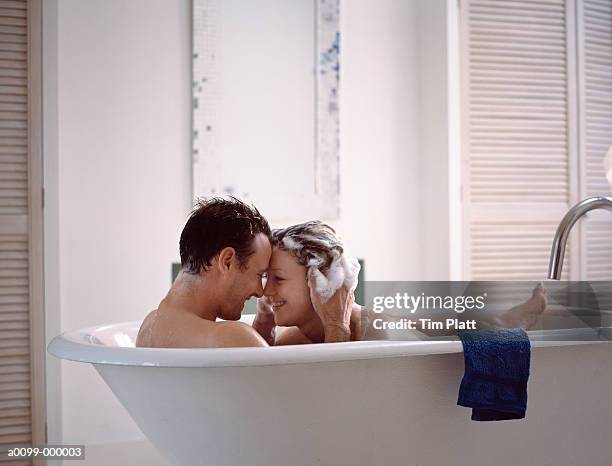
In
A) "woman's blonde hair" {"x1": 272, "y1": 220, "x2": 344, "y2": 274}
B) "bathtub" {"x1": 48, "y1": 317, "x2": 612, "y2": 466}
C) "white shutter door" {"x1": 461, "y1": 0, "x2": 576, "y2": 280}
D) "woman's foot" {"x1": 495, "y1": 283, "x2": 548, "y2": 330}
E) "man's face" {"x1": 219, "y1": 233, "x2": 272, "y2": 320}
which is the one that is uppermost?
"white shutter door" {"x1": 461, "y1": 0, "x2": 576, "y2": 280}

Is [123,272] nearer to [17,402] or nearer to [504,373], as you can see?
[17,402]

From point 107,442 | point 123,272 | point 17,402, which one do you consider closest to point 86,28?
point 123,272

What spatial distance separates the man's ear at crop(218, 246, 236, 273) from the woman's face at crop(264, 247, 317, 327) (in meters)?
0.13

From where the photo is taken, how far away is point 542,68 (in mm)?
3131

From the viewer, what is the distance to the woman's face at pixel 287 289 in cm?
161

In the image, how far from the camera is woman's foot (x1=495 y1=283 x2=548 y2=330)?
159 centimetres

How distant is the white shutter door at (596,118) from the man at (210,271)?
2.10 m

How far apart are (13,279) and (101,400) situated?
0.59 metres

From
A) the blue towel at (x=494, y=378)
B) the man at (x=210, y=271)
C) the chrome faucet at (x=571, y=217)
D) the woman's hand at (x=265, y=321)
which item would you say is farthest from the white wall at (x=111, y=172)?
the blue towel at (x=494, y=378)

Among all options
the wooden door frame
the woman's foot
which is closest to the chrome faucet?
the woman's foot

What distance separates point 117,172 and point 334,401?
1.76 m

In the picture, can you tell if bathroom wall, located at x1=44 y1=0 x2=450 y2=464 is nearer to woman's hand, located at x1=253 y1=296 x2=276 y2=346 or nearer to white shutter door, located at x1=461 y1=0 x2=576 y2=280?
white shutter door, located at x1=461 y1=0 x2=576 y2=280

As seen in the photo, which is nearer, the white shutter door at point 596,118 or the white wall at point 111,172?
the white wall at point 111,172

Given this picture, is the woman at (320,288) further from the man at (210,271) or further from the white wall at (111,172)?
the white wall at (111,172)
